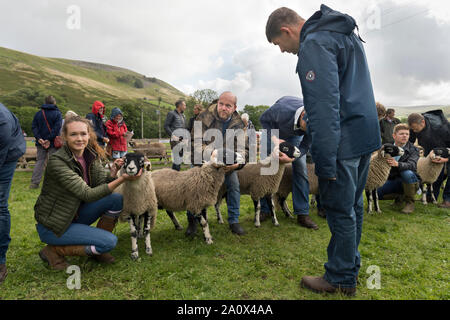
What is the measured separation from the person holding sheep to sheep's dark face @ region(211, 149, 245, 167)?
46cm

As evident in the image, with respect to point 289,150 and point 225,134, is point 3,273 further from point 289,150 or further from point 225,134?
point 289,150

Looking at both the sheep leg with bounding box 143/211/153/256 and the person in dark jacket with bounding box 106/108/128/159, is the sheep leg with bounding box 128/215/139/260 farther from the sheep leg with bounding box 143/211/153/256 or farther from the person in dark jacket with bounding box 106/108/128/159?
the person in dark jacket with bounding box 106/108/128/159

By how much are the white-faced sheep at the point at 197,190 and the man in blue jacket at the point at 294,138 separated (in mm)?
1583

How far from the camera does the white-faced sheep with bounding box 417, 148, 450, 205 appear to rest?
251 inches

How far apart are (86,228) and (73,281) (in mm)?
651

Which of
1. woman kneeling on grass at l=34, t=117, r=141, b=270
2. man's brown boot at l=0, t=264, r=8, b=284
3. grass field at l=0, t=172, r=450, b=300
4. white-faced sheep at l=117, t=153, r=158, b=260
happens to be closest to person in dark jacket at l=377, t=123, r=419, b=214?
grass field at l=0, t=172, r=450, b=300

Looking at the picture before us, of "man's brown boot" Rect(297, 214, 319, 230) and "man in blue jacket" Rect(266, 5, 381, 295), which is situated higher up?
"man in blue jacket" Rect(266, 5, 381, 295)

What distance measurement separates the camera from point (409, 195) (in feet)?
20.1

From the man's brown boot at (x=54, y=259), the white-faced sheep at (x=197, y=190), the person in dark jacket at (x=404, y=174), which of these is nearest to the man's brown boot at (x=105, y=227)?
the man's brown boot at (x=54, y=259)

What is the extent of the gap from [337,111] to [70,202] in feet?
10.9

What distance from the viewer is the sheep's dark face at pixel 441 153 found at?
632 centimetres

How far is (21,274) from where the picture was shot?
3.32 m

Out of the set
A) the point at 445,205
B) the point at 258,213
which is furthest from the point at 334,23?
the point at 445,205
